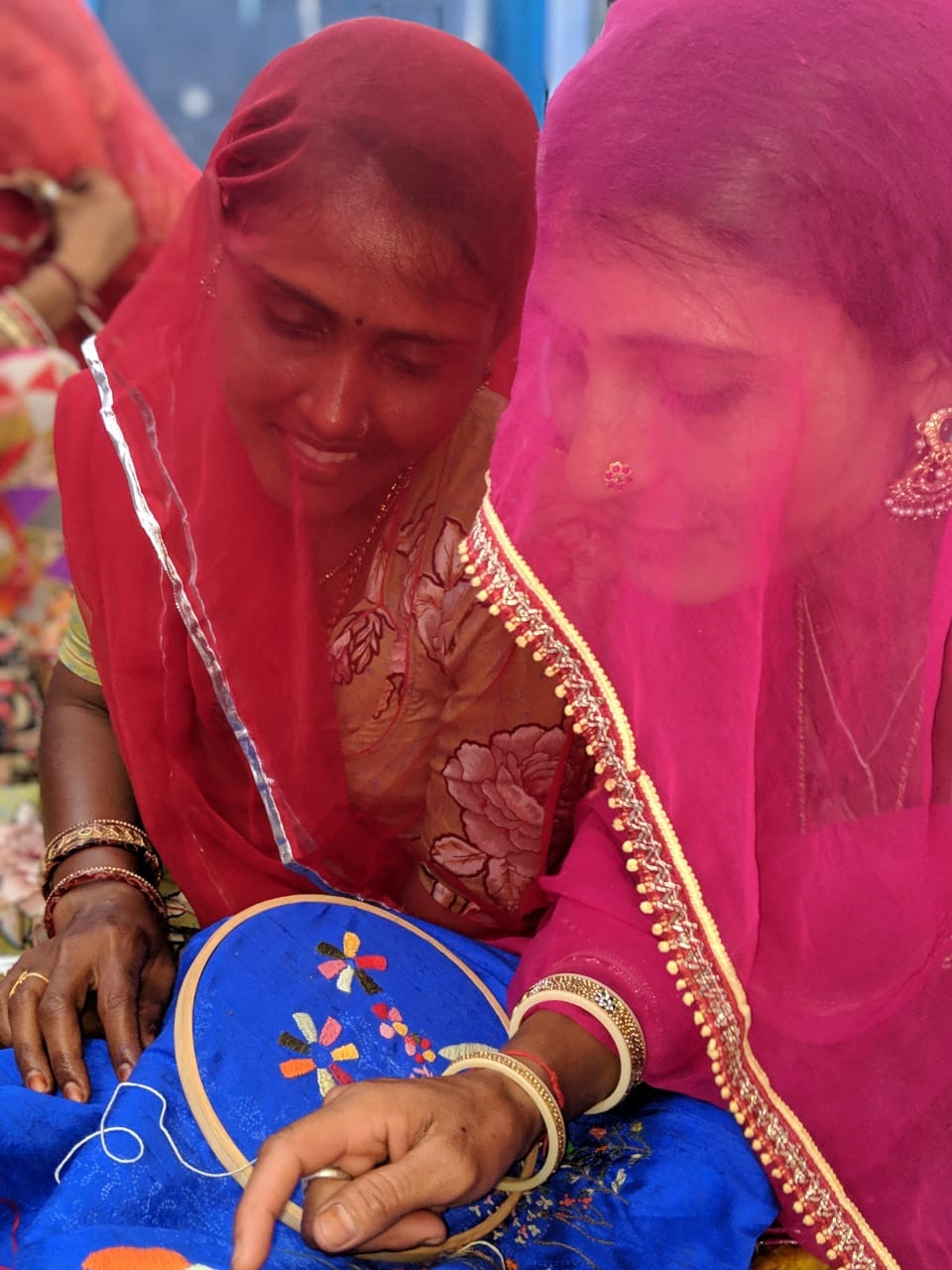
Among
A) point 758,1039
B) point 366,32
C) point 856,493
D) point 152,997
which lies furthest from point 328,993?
point 366,32

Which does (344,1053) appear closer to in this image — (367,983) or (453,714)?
(367,983)

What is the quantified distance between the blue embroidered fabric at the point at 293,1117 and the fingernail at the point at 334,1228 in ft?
0.38

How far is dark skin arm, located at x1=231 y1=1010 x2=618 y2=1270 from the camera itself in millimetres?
716

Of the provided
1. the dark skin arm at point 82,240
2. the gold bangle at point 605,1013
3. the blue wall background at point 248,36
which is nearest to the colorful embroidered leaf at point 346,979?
the gold bangle at point 605,1013

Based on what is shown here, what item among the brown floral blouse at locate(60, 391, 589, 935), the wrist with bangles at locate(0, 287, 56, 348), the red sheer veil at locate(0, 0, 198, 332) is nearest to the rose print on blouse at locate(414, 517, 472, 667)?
the brown floral blouse at locate(60, 391, 589, 935)

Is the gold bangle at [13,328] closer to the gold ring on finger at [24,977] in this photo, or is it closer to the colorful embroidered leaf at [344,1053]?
the gold ring on finger at [24,977]

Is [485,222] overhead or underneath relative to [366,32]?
underneath

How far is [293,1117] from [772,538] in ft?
1.81

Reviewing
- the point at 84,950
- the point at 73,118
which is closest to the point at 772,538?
the point at 84,950

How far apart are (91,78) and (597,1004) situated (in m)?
1.14

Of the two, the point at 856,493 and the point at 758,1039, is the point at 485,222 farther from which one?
the point at 758,1039

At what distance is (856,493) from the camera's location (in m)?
0.88

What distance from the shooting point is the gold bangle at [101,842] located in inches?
50.5

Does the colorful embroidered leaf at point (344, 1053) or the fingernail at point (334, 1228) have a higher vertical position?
the fingernail at point (334, 1228)
